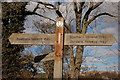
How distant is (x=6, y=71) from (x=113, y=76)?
1066cm

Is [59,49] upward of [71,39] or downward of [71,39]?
downward

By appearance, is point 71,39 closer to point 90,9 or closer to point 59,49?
point 59,49

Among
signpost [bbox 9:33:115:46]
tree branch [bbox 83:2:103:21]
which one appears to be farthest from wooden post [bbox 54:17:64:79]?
tree branch [bbox 83:2:103:21]

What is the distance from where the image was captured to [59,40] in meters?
4.58

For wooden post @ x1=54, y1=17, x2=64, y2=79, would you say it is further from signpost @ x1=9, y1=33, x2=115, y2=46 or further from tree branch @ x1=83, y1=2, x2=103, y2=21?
tree branch @ x1=83, y1=2, x2=103, y2=21

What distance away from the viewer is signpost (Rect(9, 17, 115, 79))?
4.43 metres

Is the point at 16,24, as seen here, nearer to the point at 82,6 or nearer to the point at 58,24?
the point at 82,6

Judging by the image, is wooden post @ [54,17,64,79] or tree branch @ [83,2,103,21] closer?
wooden post @ [54,17,64,79]

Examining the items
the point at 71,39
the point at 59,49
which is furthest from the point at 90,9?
the point at 59,49

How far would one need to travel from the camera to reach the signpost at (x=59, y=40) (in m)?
4.43

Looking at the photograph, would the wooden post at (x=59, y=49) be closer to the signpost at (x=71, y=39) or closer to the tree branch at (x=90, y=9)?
the signpost at (x=71, y=39)

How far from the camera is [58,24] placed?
473 centimetres

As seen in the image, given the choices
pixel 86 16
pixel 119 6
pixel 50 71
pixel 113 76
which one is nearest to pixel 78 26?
pixel 86 16

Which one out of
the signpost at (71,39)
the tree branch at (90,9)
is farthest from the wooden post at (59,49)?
the tree branch at (90,9)
